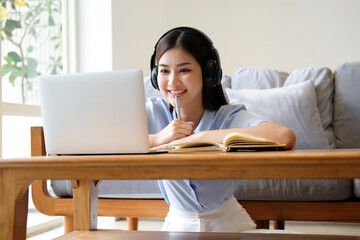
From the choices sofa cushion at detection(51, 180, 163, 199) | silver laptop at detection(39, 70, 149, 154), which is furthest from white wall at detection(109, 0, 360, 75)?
silver laptop at detection(39, 70, 149, 154)

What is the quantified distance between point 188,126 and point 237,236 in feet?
1.04

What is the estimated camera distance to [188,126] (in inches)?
46.7

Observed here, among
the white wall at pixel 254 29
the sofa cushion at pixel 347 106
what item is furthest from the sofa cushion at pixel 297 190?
the white wall at pixel 254 29

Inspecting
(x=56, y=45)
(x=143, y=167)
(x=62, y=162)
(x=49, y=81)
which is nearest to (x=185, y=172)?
(x=143, y=167)

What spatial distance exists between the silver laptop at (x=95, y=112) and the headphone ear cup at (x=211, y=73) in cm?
50

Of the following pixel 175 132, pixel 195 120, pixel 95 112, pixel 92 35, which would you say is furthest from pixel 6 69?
pixel 95 112

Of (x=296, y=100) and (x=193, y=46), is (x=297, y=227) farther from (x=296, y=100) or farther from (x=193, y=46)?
(x=193, y=46)

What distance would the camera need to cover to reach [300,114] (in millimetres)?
2176

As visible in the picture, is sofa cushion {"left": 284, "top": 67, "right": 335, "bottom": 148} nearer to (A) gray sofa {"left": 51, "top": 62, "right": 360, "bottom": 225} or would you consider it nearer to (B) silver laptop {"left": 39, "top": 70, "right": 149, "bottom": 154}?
(A) gray sofa {"left": 51, "top": 62, "right": 360, "bottom": 225}

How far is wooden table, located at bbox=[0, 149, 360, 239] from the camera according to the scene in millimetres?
688

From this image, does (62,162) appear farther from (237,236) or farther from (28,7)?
(28,7)

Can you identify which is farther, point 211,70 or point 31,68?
point 31,68

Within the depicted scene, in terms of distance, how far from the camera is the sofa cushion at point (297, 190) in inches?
71.4

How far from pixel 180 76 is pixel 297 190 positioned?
82 centimetres
